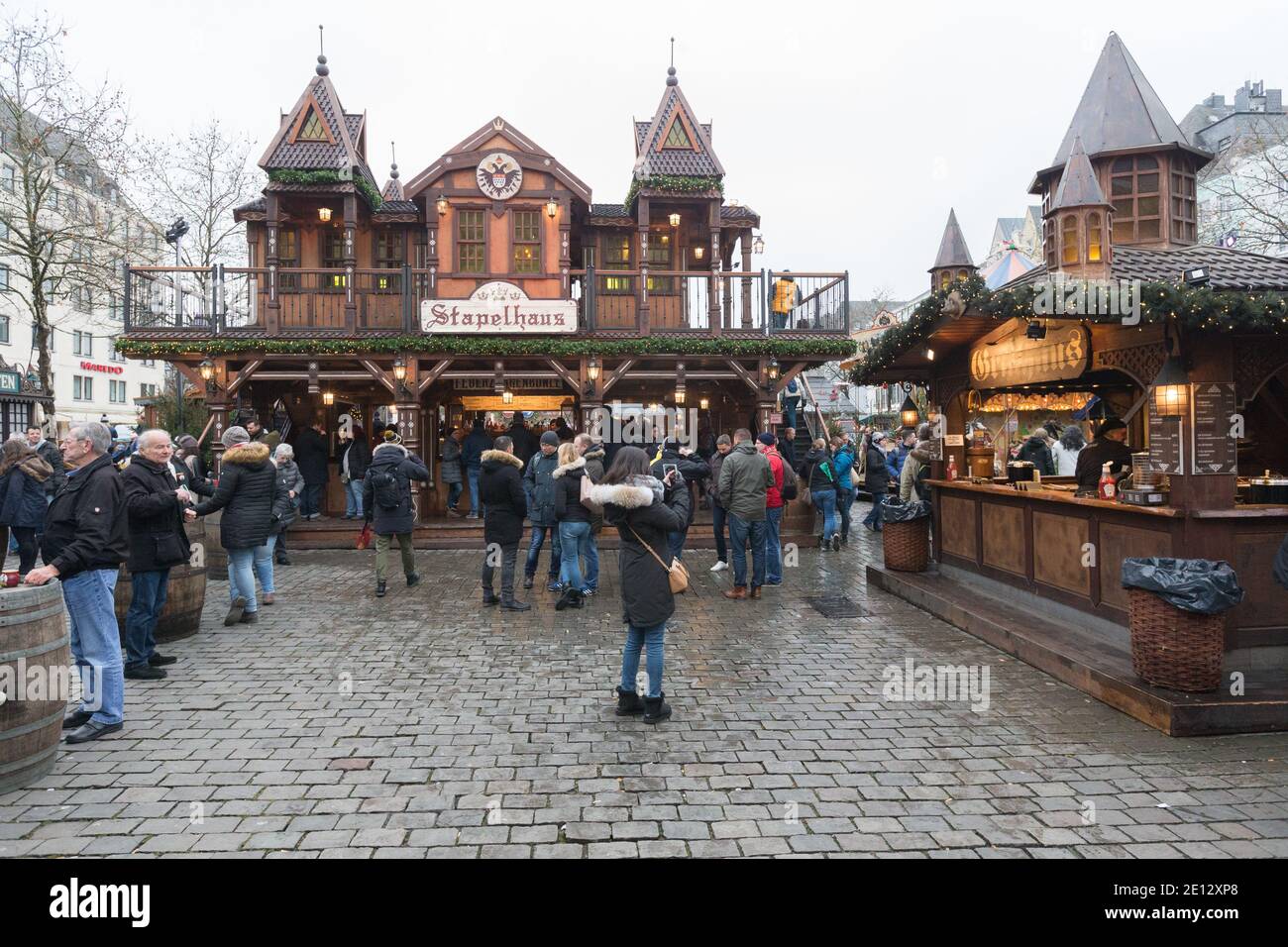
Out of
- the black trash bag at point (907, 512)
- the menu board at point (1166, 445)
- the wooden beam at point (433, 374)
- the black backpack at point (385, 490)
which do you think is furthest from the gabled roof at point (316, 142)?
the menu board at point (1166, 445)

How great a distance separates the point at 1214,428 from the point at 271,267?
1649 centimetres

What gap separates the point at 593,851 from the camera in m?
3.51

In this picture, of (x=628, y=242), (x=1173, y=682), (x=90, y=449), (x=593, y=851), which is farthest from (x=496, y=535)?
(x=628, y=242)

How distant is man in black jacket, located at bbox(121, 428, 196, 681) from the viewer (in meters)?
5.93

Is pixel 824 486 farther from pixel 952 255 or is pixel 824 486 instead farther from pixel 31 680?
pixel 31 680

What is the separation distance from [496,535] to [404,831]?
17.2 ft

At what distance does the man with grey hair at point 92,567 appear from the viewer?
15.8 ft

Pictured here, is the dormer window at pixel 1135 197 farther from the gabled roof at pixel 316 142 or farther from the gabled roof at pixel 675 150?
the gabled roof at pixel 316 142

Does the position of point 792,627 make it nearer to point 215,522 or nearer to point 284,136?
point 215,522

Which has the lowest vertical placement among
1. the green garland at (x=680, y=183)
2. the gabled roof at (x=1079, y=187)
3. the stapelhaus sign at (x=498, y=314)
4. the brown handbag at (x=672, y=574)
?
the brown handbag at (x=672, y=574)

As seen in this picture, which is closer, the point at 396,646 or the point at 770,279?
the point at 396,646

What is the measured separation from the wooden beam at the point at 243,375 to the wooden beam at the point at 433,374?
3.23m

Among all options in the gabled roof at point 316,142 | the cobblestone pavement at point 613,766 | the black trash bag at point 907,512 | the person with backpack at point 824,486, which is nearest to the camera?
the cobblestone pavement at point 613,766

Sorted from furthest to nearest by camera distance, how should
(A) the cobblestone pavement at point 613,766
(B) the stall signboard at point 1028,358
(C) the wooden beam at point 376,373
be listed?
(C) the wooden beam at point 376,373
(B) the stall signboard at point 1028,358
(A) the cobblestone pavement at point 613,766
